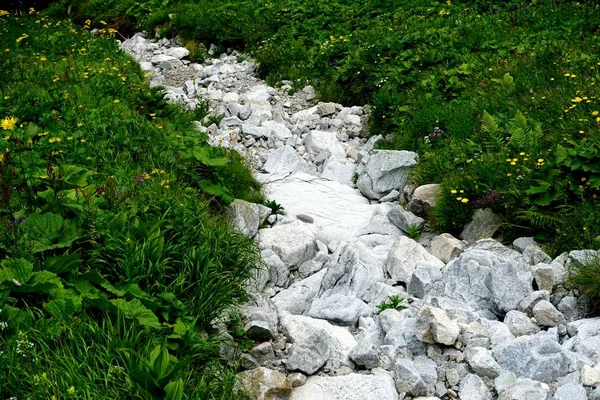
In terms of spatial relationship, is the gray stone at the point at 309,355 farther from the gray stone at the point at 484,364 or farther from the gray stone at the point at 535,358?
the gray stone at the point at 535,358

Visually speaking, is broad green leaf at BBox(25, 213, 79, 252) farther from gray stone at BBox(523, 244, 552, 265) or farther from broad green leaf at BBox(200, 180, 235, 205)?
gray stone at BBox(523, 244, 552, 265)

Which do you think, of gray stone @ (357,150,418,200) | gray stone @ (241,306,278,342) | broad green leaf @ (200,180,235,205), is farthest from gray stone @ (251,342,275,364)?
gray stone @ (357,150,418,200)

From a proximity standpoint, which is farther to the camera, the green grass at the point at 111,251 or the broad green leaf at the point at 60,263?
the broad green leaf at the point at 60,263

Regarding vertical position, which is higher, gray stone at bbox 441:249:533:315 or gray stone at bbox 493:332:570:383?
gray stone at bbox 493:332:570:383

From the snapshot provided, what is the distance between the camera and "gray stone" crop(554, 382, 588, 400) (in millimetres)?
4344

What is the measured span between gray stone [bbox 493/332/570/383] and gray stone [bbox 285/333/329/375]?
1.16m

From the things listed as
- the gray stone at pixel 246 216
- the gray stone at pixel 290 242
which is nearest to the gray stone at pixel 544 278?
the gray stone at pixel 290 242

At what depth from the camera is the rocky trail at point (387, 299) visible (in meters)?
4.61

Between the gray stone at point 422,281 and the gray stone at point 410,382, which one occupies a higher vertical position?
the gray stone at point 410,382

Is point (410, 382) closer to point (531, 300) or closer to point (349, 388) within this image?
point (349, 388)

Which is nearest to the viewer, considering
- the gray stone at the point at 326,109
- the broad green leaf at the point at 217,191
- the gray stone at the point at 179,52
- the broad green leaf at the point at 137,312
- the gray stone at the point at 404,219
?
the broad green leaf at the point at 137,312

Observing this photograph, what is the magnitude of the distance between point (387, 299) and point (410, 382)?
130 centimetres

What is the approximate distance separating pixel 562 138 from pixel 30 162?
5.30 m

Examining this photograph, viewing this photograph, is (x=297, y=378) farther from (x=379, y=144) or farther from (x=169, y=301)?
(x=379, y=144)
